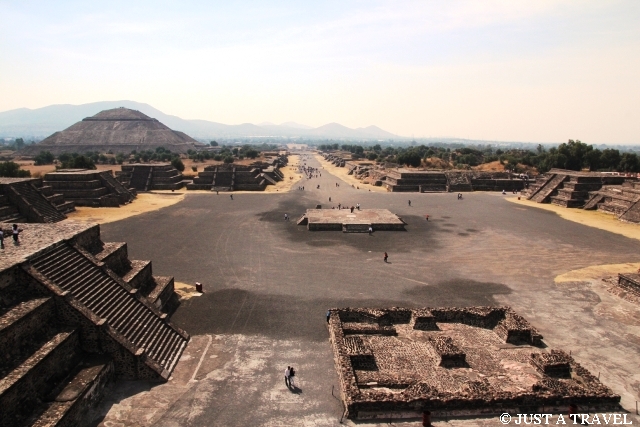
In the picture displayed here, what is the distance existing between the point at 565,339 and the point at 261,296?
1408cm

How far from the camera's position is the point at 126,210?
44500 mm

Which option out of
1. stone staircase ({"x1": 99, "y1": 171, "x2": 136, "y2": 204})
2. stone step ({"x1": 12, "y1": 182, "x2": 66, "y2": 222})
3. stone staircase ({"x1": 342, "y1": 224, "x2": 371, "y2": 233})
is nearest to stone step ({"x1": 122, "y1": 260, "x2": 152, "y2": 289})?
stone staircase ({"x1": 342, "y1": 224, "x2": 371, "y2": 233})

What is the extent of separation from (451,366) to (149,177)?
5830 cm

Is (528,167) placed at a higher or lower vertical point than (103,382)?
higher

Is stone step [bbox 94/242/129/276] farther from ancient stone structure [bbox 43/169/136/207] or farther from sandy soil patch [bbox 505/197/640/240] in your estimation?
sandy soil patch [bbox 505/197/640/240]

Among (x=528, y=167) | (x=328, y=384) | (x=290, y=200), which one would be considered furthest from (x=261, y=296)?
(x=528, y=167)

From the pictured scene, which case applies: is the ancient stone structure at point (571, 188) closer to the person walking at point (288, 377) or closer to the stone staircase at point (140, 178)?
the person walking at point (288, 377)

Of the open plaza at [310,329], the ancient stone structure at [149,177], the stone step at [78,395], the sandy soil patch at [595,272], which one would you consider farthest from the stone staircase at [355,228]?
the ancient stone structure at [149,177]

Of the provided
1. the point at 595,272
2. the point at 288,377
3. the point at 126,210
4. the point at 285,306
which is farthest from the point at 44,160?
the point at 595,272

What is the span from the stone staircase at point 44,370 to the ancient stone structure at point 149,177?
51.2 meters

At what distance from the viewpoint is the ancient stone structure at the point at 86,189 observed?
1829 inches

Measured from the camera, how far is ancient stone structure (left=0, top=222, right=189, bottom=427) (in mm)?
11008

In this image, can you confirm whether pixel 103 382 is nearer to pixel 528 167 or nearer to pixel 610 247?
pixel 610 247

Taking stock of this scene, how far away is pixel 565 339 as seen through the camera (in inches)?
658
